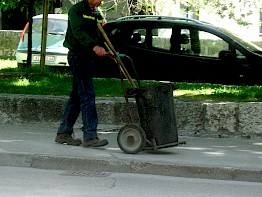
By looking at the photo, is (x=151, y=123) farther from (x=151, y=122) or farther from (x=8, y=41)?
(x=8, y=41)

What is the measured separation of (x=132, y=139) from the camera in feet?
29.3

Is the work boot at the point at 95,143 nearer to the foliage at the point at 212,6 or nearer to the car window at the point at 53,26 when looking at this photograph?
the car window at the point at 53,26

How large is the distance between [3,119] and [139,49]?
14.8 feet

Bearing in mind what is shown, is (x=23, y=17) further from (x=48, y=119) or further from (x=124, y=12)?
(x=48, y=119)

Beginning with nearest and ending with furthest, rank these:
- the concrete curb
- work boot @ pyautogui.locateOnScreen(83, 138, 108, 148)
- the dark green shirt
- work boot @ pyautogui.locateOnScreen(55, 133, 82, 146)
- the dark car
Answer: the concrete curb → the dark green shirt → work boot @ pyautogui.locateOnScreen(83, 138, 108, 148) → work boot @ pyautogui.locateOnScreen(55, 133, 82, 146) → the dark car

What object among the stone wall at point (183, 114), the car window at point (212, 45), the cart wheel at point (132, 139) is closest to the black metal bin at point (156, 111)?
the cart wheel at point (132, 139)

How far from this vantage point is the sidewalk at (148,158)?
834 centimetres

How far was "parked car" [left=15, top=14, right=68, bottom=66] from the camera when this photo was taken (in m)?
19.5

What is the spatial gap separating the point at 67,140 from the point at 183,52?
6.06 metres

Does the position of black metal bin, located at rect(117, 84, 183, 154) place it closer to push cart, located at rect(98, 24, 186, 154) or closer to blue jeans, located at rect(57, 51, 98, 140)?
push cart, located at rect(98, 24, 186, 154)

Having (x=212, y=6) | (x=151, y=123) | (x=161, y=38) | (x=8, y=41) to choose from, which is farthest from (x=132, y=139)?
(x=8, y=41)

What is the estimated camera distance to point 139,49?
1527cm

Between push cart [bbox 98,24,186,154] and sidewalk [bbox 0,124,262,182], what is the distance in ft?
0.49

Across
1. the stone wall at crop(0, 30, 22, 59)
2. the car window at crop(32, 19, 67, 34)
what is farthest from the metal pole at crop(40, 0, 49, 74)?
the stone wall at crop(0, 30, 22, 59)
